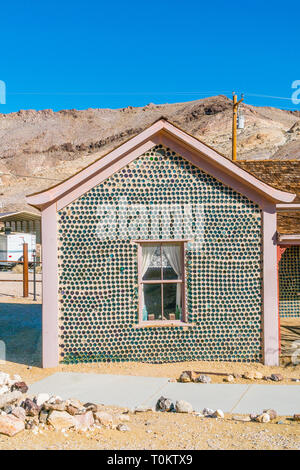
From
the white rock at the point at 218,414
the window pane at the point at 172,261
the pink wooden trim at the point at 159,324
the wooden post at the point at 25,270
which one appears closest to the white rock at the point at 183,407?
the white rock at the point at 218,414

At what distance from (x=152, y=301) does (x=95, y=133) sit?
11626 centimetres

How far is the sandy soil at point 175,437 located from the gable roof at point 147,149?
450cm

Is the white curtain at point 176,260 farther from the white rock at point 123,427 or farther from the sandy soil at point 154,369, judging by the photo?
the white rock at point 123,427

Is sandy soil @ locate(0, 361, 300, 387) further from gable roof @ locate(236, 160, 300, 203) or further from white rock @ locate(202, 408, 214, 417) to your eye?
gable roof @ locate(236, 160, 300, 203)

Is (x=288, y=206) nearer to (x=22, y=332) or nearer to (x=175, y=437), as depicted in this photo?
(x=175, y=437)

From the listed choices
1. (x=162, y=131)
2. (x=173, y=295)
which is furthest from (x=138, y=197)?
(x=173, y=295)

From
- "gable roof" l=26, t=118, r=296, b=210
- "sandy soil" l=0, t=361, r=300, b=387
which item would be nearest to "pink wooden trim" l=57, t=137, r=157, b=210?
"gable roof" l=26, t=118, r=296, b=210

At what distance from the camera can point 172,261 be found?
10.0m

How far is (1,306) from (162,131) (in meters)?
10.3

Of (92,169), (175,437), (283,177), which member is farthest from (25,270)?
(175,437)

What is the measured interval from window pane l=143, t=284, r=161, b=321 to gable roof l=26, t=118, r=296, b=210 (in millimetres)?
2183
